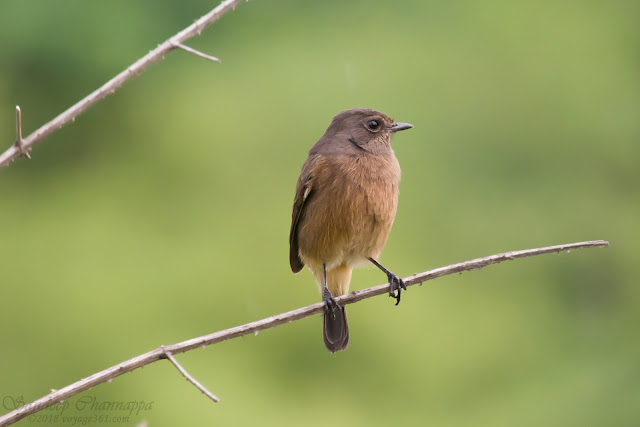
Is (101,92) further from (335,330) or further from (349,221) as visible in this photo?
(335,330)

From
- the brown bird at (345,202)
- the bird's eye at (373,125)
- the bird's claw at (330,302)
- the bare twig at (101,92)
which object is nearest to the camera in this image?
the bare twig at (101,92)

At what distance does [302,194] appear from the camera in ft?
16.4

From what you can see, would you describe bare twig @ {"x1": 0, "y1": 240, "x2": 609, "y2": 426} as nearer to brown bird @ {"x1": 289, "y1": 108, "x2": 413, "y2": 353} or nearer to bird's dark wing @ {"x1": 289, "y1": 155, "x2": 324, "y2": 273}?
brown bird @ {"x1": 289, "y1": 108, "x2": 413, "y2": 353}

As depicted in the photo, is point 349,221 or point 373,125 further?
point 373,125

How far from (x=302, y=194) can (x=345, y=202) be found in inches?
15.8

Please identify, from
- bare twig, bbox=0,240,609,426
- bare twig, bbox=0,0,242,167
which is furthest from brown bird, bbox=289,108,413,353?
bare twig, bbox=0,0,242,167

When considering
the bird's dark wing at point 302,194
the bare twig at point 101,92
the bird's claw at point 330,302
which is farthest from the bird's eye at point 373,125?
the bare twig at point 101,92

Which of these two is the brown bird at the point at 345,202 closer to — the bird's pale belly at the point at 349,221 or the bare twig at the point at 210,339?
the bird's pale belly at the point at 349,221

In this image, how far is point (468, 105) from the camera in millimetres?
8969

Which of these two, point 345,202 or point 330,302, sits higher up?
point 345,202

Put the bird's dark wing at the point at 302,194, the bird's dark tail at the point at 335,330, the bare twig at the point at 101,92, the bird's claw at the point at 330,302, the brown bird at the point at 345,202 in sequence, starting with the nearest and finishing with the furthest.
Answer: the bare twig at the point at 101,92
the bird's claw at the point at 330,302
the brown bird at the point at 345,202
the bird's dark wing at the point at 302,194
the bird's dark tail at the point at 335,330

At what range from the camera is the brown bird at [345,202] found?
471 centimetres

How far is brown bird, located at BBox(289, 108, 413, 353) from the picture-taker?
4707mm

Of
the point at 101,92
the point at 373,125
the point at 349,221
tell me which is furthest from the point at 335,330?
the point at 101,92
